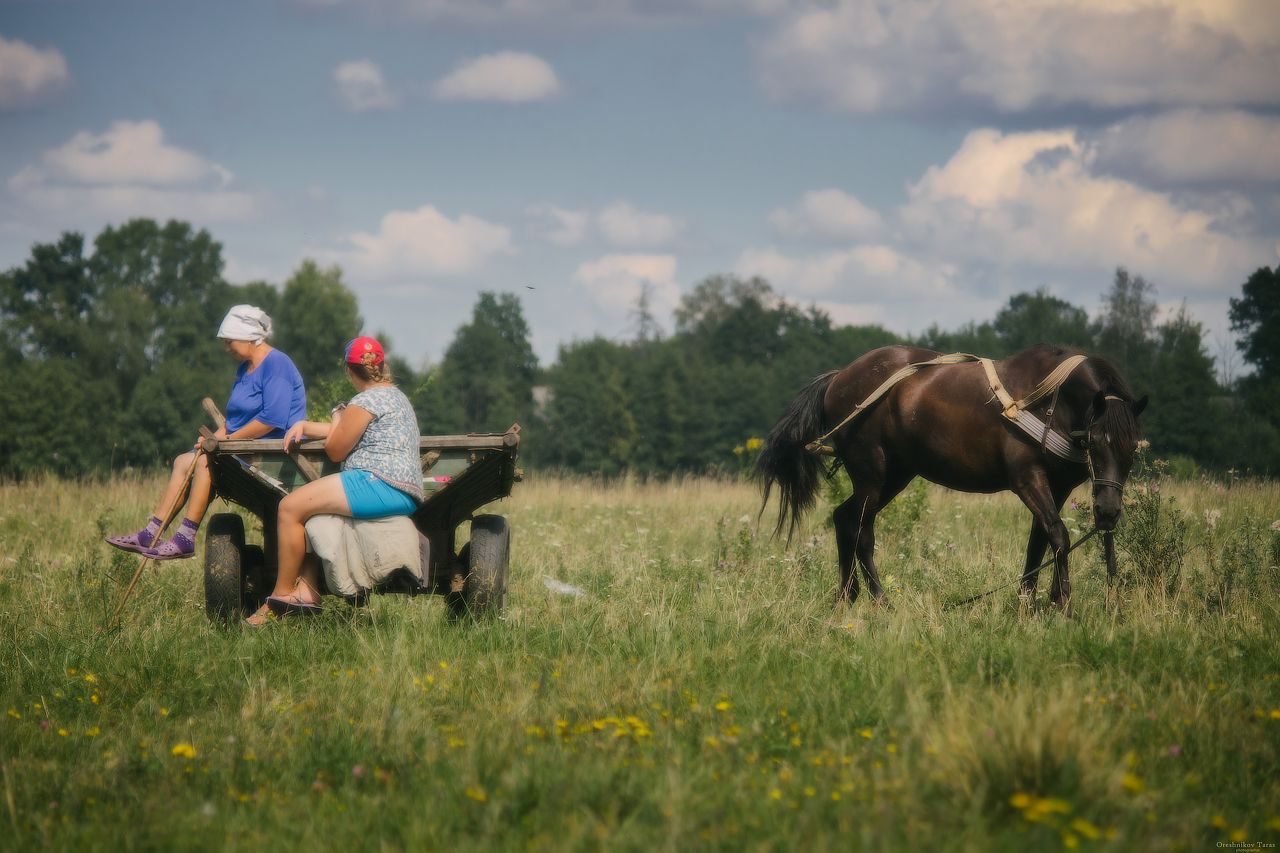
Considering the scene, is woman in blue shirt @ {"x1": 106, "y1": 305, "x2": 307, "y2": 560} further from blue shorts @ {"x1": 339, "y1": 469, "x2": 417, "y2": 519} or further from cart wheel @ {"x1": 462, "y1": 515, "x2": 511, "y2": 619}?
cart wheel @ {"x1": 462, "y1": 515, "x2": 511, "y2": 619}

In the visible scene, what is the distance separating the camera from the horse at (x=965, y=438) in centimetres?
662

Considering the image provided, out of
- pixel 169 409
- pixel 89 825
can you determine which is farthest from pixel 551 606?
pixel 169 409

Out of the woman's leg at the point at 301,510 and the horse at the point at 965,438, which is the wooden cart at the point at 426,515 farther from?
the horse at the point at 965,438

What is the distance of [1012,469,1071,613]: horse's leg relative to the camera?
6758 mm

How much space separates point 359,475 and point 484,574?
0.91 m

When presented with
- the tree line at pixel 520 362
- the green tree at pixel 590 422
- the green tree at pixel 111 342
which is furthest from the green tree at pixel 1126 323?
the green tree at pixel 111 342

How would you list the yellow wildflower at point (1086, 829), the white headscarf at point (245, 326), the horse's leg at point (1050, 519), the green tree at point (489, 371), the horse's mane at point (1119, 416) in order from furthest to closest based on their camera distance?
1. the green tree at point (489, 371)
2. the white headscarf at point (245, 326)
3. the horse's leg at point (1050, 519)
4. the horse's mane at point (1119, 416)
5. the yellow wildflower at point (1086, 829)

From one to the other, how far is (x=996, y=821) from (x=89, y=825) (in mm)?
2809

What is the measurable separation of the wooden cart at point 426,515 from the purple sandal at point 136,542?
47 cm

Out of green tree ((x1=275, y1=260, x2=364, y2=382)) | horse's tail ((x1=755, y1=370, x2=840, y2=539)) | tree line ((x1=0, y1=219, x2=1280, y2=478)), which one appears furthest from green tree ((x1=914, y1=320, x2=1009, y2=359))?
horse's tail ((x1=755, y1=370, x2=840, y2=539))

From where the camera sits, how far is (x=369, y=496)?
604cm

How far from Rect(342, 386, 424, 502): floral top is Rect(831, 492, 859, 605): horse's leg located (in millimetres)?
3311

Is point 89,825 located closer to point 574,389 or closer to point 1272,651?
point 1272,651

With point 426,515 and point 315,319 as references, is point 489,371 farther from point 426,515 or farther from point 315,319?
point 426,515
